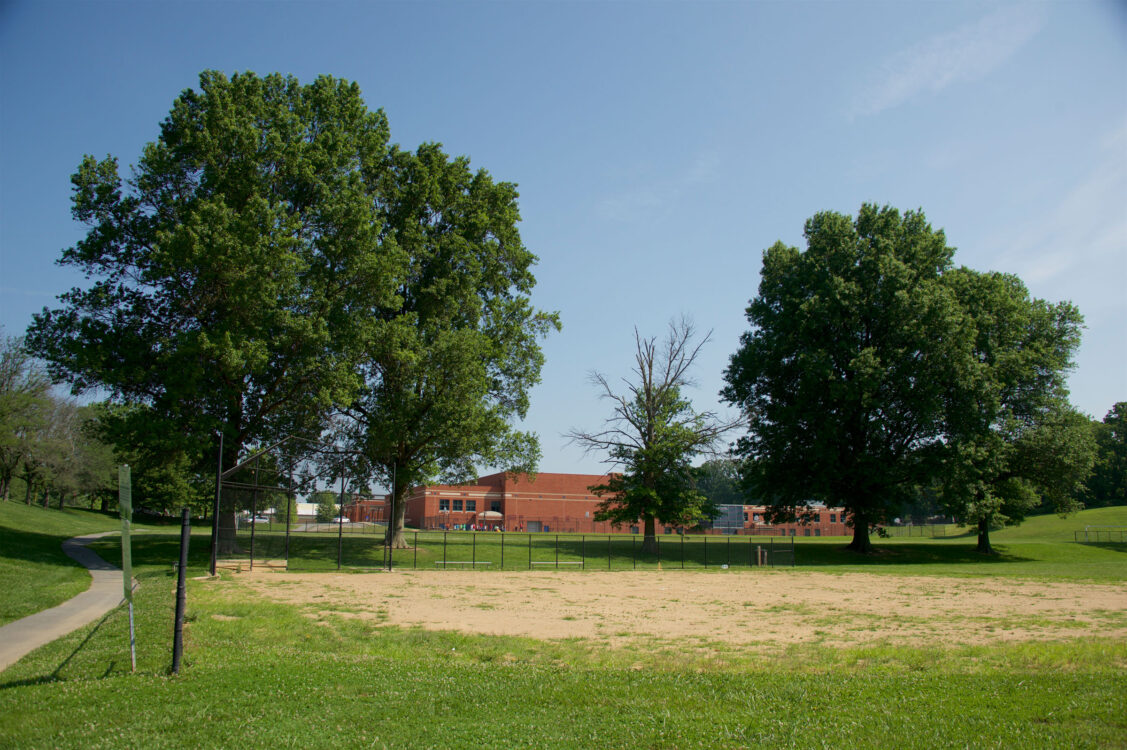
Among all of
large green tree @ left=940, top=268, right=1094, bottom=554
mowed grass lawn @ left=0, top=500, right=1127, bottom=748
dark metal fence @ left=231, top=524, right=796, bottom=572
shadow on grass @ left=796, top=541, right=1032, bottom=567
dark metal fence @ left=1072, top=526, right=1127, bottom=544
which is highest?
large green tree @ left=940, top=268, right=1094, bottom=554

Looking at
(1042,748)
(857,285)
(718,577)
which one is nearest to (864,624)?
(1042,748)

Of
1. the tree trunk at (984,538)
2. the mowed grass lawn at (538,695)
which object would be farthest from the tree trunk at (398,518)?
the tree trunk at (984,538)

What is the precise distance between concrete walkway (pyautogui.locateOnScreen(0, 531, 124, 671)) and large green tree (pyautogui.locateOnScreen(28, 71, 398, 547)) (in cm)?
880

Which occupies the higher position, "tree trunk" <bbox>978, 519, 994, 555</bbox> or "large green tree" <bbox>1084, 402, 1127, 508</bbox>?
"large green tree" <bbox>1084, 402, 1127, 508</bbox>

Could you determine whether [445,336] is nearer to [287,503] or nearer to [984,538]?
[287,503]

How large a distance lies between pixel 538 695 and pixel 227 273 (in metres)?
24.4

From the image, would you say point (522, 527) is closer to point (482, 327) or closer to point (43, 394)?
point (43, 394)

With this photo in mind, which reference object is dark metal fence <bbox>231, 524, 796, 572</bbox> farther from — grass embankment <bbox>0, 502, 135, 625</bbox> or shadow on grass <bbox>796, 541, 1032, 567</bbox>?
grass embankment <bbox>0, 502, 135, 625</bbox>

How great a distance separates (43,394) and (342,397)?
4505 cm

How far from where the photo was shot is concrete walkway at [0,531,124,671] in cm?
1105

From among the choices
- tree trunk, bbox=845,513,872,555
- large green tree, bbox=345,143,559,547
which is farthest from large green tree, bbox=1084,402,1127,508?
large green tree, bbox=345,143,559,547

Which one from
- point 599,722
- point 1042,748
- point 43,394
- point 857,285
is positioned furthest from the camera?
point 43,394

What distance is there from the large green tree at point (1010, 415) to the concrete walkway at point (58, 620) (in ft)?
137

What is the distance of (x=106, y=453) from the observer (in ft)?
235
